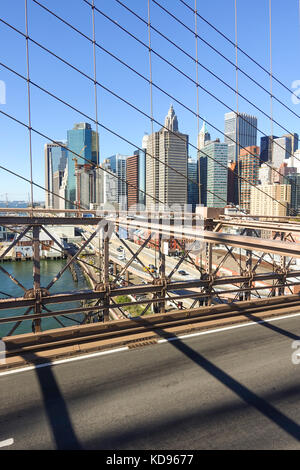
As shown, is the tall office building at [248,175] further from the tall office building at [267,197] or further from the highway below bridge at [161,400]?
the highway below bridge at [161,400]

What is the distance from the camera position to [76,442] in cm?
509

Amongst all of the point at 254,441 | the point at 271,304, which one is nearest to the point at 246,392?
the point at 254,441

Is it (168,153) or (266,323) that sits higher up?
(168,153)

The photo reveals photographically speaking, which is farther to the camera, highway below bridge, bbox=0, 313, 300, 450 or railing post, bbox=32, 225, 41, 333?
railing post, bbox=32, 225, 41, 333

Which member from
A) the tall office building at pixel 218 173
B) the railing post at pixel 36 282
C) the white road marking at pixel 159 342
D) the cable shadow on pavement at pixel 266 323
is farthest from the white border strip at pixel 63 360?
the tall office building at pixel 218 173

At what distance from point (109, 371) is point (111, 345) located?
3.67ft

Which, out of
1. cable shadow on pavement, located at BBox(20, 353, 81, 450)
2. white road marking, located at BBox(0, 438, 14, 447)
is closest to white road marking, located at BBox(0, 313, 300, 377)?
cable shadow on pavement, located at BBox(20, 353, 81, 450)

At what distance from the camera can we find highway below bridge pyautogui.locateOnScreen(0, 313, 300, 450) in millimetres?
5215

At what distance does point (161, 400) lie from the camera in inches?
247

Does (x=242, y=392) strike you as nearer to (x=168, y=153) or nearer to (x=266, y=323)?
(x=266, y=323)

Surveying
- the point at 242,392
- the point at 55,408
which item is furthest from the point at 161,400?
the point at 55,408

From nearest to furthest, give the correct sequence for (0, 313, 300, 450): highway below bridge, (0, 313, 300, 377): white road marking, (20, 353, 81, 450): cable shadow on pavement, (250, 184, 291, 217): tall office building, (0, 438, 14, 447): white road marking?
(0, 438, 14, 447): white road marking, (20, 353, 81, 450): cable shadow on pavement, (0, 313, 300, 450): highway below bridge, (0, 313, 300, 377): white road marking, (250, 184, 291, 217): tall office building

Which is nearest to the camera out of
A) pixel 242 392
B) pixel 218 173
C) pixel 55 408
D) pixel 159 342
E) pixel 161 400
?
pixel 55 408

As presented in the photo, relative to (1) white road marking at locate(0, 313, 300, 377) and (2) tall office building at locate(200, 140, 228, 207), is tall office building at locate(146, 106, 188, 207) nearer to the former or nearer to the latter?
(1) white road marking at locate(0, 313, 300, 377)
